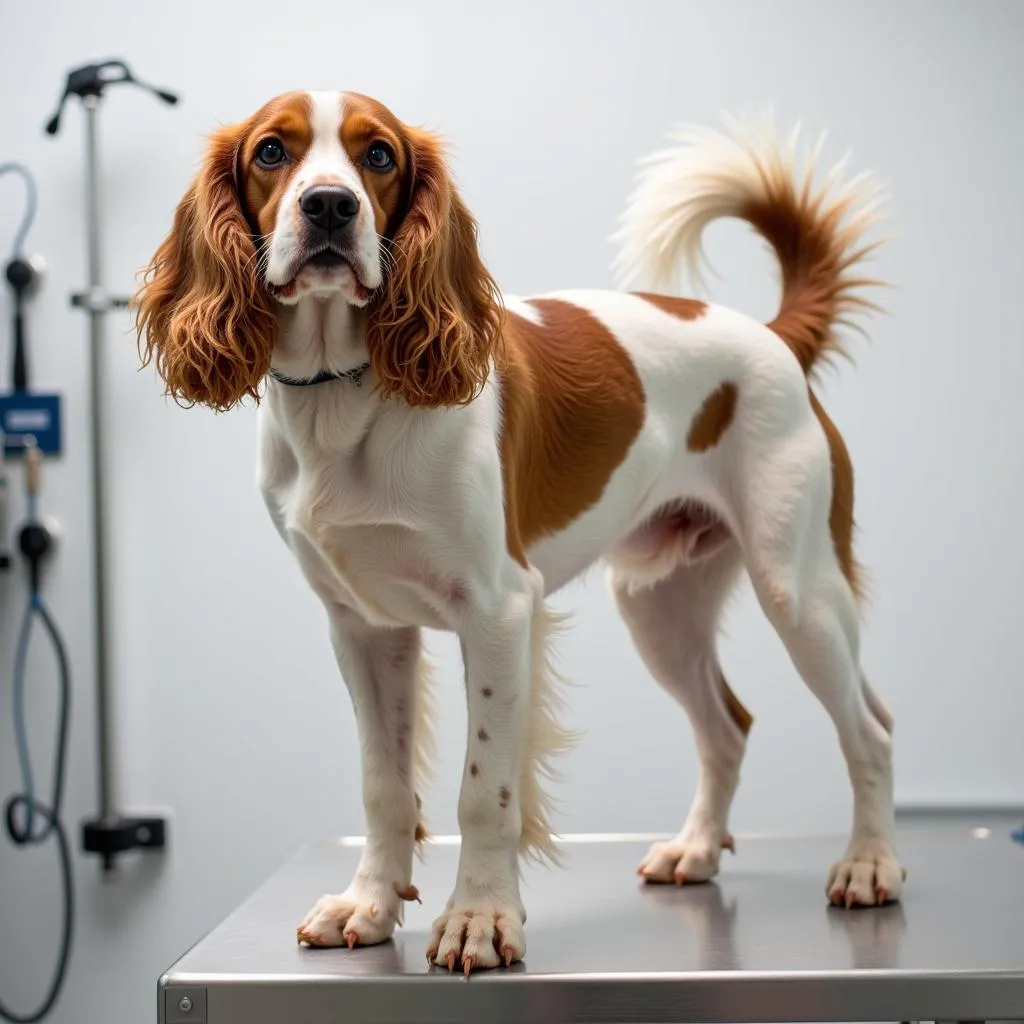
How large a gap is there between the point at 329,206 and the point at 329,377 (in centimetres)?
19

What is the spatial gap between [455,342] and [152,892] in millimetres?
1918

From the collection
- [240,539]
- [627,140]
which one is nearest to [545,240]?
[627,140]

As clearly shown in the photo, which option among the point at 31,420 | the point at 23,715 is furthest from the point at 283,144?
the point at 23,715

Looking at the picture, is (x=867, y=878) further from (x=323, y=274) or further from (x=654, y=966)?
(x=323, y=274)

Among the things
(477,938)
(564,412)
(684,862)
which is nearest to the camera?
(477,938)

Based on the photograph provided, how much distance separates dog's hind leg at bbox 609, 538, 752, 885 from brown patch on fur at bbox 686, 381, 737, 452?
19 centimetres

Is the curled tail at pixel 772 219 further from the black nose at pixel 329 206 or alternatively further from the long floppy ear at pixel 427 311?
the black nose at pixel 329 206

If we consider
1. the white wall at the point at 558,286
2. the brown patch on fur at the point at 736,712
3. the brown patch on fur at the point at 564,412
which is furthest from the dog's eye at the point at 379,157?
the white wall at the point at 558,286

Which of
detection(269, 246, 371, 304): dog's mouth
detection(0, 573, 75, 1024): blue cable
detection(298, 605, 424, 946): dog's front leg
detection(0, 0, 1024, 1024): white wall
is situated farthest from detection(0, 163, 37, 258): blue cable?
detection(269, 246, 371, 304): dog's mouth

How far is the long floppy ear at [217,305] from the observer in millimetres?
1212

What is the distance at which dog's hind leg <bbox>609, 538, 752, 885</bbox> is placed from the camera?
5.66ft

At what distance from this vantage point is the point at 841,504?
64.4 inches

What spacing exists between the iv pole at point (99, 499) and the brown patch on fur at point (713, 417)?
1380 mm

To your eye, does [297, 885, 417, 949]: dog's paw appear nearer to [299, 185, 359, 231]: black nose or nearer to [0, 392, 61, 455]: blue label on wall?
[299, 185, 359, 231]: black nose
